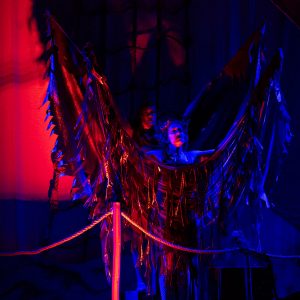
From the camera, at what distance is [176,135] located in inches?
92.0

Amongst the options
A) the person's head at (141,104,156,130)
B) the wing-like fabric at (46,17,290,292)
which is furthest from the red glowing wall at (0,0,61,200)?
the person's head at (141,104,156,130)

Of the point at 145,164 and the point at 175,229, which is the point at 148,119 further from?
the point at 175,229

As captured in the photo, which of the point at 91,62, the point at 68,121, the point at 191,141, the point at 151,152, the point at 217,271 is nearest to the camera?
the point at 91,62

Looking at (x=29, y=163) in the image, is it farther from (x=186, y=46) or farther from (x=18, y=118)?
(x=186, y=46)

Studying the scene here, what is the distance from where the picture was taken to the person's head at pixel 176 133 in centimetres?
234

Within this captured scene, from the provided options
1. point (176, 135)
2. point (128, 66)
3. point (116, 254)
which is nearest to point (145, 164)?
point (176, 135)

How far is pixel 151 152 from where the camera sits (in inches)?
93.7

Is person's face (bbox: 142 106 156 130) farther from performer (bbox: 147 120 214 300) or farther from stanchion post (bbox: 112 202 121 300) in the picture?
stanchion post (bbox: 112 202 121 300)

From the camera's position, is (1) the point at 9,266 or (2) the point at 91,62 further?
(1) the point at 9,266

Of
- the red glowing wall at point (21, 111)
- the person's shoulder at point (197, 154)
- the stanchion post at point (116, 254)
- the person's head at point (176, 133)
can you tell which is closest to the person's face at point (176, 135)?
the person's head at point (176, 133)

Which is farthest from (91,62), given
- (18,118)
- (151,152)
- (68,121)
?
(18,118)

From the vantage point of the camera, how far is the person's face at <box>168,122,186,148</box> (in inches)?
92.0

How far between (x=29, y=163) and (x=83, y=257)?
0.62m

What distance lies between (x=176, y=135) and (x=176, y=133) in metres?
0.01
